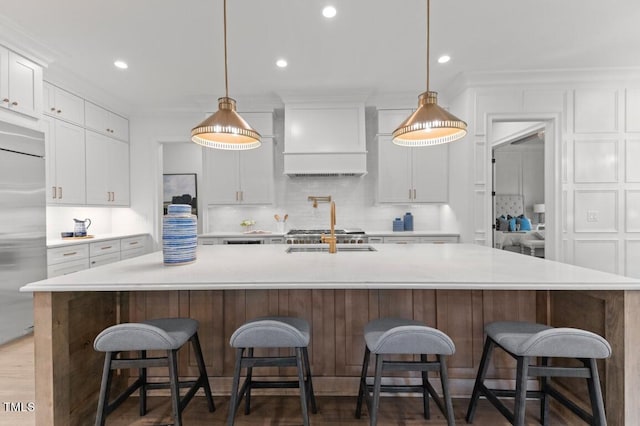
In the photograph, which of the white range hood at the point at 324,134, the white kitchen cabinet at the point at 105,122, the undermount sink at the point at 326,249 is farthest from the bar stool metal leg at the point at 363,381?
the white kitchen cabinet at the point at 105,122

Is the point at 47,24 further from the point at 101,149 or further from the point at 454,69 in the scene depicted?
the point at 454,69

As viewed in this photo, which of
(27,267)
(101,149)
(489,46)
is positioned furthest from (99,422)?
(489,46)

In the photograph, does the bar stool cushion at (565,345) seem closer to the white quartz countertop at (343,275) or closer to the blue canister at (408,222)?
the white quartz countertop at (343,275)

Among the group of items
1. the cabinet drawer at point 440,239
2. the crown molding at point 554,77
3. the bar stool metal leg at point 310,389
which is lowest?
the bar stool metal leg at point 310,389

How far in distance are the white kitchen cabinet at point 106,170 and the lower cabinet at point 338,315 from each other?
2.91 meters

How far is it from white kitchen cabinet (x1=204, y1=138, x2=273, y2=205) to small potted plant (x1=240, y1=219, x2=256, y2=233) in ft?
1.23

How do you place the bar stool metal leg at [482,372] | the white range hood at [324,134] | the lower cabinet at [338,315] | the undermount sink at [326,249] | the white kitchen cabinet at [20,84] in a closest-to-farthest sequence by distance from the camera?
the bar stool metal leg at [482,372]
the lower cabinet at [338,315]
the undermount sink at [326,249]
the white kitchen cabinet at [20,84]
the white range hood at [324,134]

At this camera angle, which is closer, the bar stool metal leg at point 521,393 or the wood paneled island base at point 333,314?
the bar stool metal leg at point 521,393

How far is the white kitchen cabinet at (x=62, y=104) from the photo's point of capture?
3.44m

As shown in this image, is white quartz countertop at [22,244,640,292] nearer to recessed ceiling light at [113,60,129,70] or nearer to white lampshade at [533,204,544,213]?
recessed ceiling light at [113,60,129,70]

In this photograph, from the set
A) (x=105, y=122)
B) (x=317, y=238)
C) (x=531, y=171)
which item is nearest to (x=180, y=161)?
(x=105, y=122)

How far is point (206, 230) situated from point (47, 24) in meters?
2.80

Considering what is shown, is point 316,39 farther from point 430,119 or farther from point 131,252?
point 131,252

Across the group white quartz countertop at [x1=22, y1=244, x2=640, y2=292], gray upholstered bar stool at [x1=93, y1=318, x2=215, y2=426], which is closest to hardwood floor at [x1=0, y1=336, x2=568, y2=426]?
gray upholstered bar stool at [x1=93, y1=318, x2=215, y2=426]
